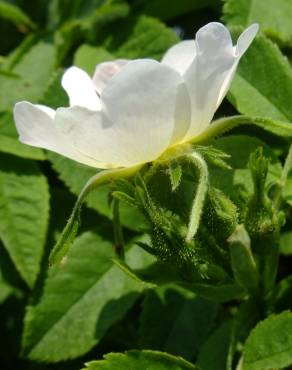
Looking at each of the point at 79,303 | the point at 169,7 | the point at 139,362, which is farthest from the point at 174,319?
the point at 169,7

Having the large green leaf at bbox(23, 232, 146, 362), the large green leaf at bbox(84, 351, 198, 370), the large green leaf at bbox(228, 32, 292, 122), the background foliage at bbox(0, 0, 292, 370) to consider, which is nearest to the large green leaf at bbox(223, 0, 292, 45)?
the background foliage at bbox(0, 0, 292, 370)

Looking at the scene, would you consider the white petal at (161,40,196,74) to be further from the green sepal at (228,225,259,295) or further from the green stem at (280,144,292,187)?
the green sepal at (228,225,259,295)

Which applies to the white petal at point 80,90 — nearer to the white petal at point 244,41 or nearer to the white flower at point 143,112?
the white flower at point 143,112

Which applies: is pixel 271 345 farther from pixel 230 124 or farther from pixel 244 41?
pixel 244 41

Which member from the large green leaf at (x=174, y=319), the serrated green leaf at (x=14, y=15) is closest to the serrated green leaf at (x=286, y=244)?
the large green leaf at (x=174, y=319)

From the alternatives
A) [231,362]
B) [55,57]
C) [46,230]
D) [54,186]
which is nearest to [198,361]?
[231,362]

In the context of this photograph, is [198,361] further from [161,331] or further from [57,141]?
[57,141]
